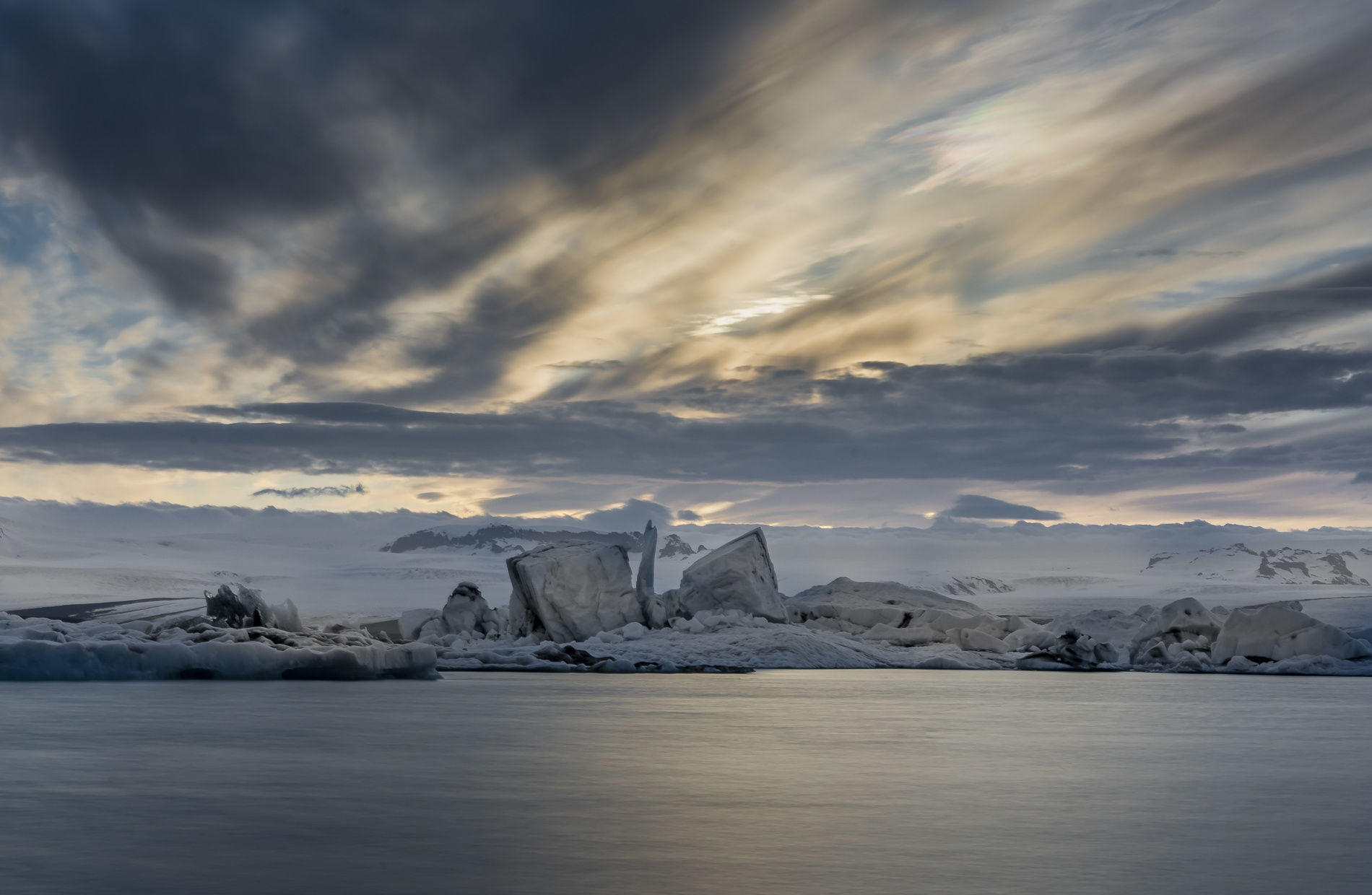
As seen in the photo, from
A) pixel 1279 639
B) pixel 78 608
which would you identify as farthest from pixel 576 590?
pixel 78 608

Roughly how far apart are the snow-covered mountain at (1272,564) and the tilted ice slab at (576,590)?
109678 millimetres

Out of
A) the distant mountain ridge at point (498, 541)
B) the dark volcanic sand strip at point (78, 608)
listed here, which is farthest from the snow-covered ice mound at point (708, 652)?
the distant mountain ridge at point (498, 541)

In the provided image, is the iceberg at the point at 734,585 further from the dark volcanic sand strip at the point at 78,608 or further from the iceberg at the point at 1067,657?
the dark volcanic sand strip at the point at 78,608

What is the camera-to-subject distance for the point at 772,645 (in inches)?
1324

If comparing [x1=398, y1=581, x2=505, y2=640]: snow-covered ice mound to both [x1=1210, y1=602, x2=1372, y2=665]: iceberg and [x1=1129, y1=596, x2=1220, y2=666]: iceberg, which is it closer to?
[x1=1129, y1=596, x2=1220, y2=666]: iceberg

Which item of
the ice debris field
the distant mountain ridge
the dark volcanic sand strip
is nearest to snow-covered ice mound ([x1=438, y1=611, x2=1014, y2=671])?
the ice debris field

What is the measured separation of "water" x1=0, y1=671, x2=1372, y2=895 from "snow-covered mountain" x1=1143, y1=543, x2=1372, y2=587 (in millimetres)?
128596

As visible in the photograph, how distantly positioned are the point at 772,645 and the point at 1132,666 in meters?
11.8

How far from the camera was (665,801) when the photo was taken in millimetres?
7398

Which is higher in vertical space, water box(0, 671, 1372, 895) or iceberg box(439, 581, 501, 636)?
iceberg box(439, 581, 501, 636)

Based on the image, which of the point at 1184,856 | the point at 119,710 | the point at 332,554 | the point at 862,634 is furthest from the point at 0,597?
the point at 1184,856

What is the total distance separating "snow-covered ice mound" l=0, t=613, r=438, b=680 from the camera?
820 inches

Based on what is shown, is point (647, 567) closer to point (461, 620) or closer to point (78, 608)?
point (461, 620)

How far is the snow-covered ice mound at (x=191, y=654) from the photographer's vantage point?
20828mm
